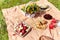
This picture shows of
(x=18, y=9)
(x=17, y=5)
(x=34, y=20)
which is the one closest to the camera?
(x=34, y=20)

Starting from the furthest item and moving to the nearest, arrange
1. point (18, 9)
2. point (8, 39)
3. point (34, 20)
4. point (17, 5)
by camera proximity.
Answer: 1. point (17, 5)
2. point (18, 9)
3. point (34, 20)
4. point (8, 39)

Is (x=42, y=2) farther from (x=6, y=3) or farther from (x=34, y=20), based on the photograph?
(x=6, y=3)

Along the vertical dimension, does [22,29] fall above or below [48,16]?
below

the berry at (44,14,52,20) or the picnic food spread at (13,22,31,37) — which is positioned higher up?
the berry at (44,14,52,20)

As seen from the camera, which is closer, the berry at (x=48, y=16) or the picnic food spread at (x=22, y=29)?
the picnic food spread at (x=22, y=29)

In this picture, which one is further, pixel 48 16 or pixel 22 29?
pixel 48 16

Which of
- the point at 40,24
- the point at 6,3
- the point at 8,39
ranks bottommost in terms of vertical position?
the point at 8,39

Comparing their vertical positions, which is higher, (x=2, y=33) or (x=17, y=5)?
(x=17, y=5)

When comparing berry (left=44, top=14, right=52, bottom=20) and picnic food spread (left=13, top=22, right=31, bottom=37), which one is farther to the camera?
berry (left=44, top=14, right=52, bottom=20)

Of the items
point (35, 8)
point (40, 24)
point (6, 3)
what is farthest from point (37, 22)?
point (6, 3)

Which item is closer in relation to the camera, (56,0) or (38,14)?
(38,14)

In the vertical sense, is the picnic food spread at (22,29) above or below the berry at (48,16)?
below
